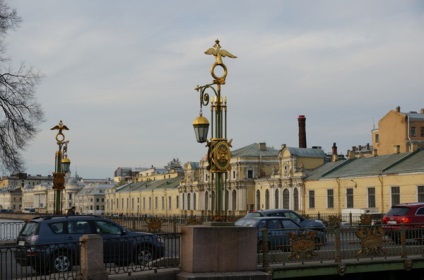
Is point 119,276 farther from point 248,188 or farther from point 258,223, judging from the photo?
point 248,188

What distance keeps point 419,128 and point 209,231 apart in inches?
2971

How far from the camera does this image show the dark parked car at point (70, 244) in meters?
15.7

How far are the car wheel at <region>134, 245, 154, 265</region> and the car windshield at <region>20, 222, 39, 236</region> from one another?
333 centimetres

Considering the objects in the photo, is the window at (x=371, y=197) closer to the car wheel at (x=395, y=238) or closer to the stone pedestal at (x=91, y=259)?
the car wheel at (x=395, y=238)

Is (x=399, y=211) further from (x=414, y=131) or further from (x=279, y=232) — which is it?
(x=414, y=131)

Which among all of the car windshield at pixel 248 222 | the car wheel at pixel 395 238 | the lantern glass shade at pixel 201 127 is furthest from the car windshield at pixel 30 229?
the car wheel at pixel 395 238

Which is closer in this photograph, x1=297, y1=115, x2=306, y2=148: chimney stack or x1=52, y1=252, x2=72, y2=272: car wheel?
x1=52, y1=252, x2=72, y2=272: car wheel

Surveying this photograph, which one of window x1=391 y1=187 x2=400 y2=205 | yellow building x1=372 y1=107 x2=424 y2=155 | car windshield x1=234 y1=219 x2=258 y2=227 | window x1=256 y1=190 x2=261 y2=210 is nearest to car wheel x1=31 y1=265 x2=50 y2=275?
car windshield x1=234 y1=219 x2=258 y2=227

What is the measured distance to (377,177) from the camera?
182ft

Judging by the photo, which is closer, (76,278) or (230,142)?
(76,278)

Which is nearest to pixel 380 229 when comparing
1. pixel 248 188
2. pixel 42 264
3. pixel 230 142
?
pixel 230 142

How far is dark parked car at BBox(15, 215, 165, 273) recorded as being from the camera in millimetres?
15719

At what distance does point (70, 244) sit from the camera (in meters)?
16.1

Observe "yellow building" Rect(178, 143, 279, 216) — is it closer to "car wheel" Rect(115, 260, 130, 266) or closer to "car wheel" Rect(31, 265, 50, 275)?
"car wheel" Rect(115, 260, 130, 266)
